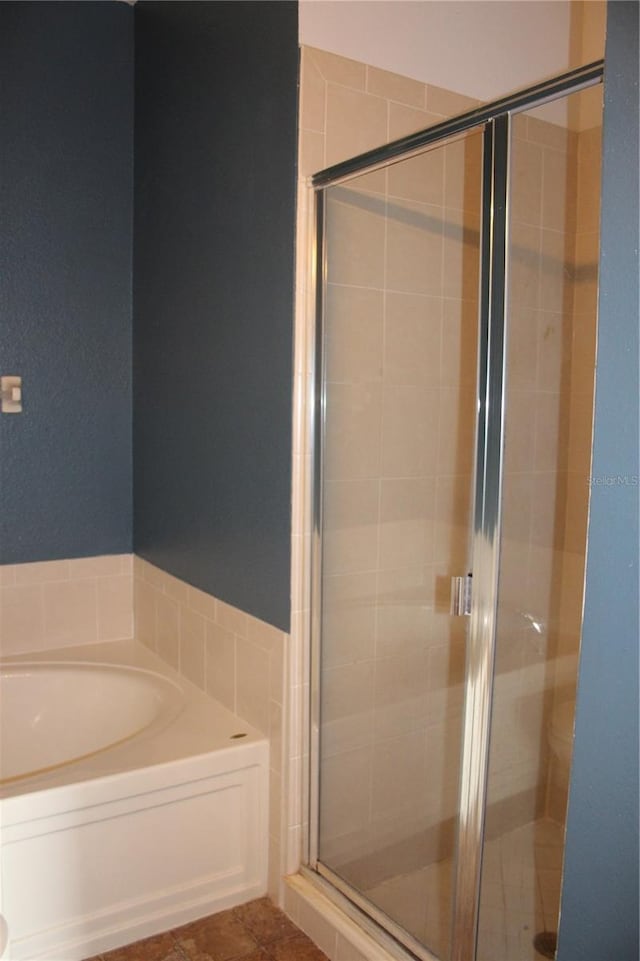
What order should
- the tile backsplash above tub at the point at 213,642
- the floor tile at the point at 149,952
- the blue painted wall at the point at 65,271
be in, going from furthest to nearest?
the blue painted wall at the point at 65,271 < the tile backsplash above tub at the point at 213,642 < the floor tile at the point at 149,952

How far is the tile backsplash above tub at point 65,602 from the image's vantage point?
9.05ft

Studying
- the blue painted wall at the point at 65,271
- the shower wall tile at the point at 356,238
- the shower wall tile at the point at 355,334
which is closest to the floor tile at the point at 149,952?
the blue painted wall at the point at 65,271

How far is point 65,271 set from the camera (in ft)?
9.10

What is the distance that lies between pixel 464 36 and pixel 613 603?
6.04 ft

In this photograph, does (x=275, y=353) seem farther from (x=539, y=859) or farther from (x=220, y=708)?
(x=539, y=859)

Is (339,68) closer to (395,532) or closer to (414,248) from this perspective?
(414,248)

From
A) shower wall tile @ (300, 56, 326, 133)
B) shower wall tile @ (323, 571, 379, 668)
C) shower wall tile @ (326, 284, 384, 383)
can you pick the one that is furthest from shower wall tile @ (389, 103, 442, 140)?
shower wall tile @ (323, 571, 379, 668)

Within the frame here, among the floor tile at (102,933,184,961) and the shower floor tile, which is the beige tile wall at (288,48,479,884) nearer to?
the shower floor tile

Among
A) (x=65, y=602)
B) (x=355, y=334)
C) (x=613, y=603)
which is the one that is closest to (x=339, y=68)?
(x=355, y=334)

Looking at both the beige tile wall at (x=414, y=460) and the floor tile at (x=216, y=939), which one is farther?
the floor tile at (x=216, y=939)

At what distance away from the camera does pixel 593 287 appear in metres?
1.74

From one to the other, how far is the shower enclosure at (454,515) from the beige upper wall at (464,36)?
0.95ft

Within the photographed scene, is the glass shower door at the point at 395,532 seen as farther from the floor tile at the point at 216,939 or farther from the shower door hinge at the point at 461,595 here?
the floor tile at the point at 216,939

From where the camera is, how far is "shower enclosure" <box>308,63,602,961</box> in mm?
1682
